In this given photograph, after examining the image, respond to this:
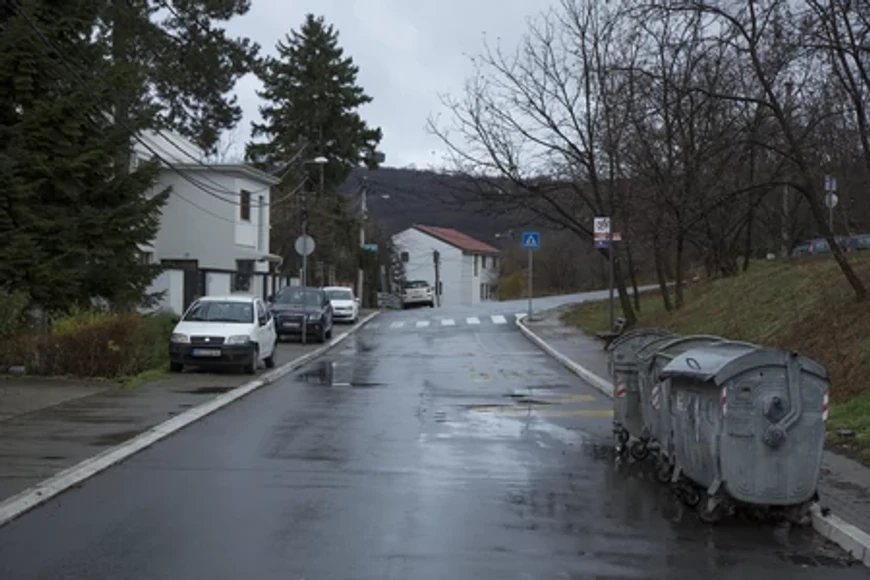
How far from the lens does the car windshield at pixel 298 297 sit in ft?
112

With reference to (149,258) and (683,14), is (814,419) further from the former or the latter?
(149,258)

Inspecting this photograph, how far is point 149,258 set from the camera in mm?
38719

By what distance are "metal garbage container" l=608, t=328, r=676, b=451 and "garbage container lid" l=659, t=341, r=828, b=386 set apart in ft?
8.05

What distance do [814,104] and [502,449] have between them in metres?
14.7

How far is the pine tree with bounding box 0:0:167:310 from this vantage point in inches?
846

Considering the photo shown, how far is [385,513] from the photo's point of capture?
29.2ft

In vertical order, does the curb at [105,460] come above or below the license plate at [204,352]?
below

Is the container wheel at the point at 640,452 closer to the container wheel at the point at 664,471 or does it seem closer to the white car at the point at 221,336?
the container wheel at the point at 664,471

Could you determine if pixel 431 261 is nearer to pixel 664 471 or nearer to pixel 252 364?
pixel 252 364

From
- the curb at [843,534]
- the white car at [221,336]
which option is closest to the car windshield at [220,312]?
the white car at [221,336]

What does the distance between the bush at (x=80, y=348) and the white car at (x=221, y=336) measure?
1.77m

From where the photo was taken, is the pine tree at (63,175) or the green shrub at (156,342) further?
the pine tree at (63,175)

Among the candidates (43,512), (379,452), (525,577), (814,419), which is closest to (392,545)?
(525,577)

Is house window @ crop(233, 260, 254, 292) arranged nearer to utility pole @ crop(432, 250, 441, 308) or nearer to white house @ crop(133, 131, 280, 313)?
white house @ crop(133, 131, 280, 313)
